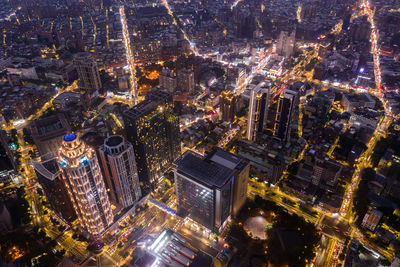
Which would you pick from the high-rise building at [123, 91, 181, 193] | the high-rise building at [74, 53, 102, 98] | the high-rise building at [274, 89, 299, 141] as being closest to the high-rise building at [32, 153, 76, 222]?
the high-rise building at [123, 91, 181, 193]

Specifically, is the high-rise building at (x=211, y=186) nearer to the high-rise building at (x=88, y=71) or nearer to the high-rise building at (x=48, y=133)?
the high-rise building at (x=48, y=133)

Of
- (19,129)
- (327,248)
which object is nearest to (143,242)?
(327,248)

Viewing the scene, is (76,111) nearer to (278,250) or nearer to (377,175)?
(278,250)

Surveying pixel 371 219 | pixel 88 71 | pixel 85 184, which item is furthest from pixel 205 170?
pixel 88 71

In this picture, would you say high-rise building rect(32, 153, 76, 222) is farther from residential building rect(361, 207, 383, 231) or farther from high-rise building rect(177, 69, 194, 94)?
residential building rect(361, 207, 383, 231)

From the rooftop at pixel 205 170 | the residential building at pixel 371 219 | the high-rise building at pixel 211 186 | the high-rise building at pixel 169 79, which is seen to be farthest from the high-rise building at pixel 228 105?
the residential building at pixel 371 219

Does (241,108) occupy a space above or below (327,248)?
above
